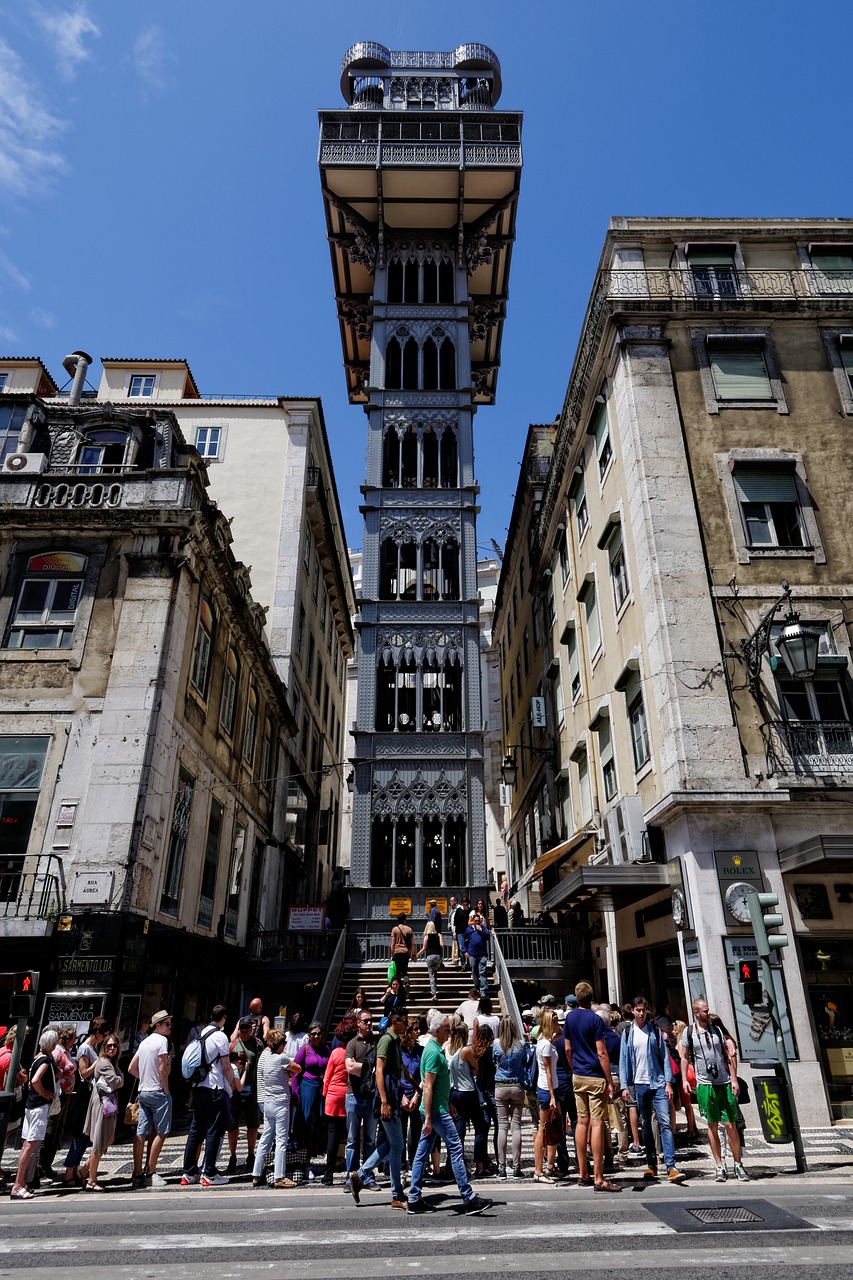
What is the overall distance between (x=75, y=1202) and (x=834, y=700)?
14.3 m

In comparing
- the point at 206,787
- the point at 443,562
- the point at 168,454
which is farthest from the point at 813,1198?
the point at 443,562

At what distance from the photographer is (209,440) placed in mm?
33969

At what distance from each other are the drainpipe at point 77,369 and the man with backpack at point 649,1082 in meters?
21.9

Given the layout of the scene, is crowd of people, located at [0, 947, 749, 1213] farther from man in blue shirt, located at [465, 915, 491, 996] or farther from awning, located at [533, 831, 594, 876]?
awning, located at [533, 831, 594, 876]

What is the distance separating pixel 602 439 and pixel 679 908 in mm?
12181

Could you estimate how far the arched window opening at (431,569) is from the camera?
31.4 metres

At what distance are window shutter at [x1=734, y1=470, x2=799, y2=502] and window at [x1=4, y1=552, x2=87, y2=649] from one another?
1450cm

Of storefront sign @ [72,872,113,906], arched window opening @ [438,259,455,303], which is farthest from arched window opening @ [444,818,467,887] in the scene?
arched window opening @ [438,259,455,303]

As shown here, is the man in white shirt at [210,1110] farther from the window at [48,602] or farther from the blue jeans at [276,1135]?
the window at [48,602]

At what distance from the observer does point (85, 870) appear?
47.6 ft

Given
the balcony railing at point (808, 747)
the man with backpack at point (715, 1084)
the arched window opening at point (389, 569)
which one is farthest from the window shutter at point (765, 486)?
the arched window opening at point (389, 569)

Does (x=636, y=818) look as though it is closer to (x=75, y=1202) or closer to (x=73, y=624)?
Answer: (x=75, y=1202)

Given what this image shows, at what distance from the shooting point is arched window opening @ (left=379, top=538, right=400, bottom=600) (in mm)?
31484

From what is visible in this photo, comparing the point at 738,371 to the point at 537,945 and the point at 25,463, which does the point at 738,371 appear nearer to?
the point at 537,945
